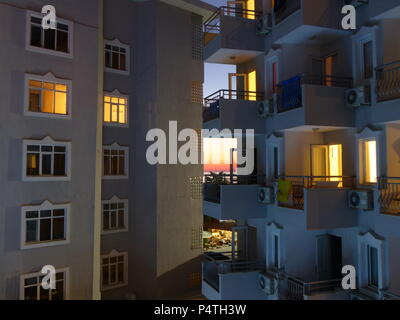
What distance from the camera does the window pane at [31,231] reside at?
12.8 m

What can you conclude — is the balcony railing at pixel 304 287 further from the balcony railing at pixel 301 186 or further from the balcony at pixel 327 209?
the balcony railing at pixel 301 186

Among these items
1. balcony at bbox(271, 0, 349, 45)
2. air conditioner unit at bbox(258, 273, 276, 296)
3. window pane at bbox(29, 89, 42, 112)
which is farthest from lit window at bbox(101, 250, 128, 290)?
balcony at bbox(271, 0, 349, 45)

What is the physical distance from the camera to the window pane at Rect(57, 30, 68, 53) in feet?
45.1

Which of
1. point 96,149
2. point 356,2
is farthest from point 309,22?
point 96,149

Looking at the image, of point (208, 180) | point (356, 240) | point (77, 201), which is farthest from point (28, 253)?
point (356, 240)

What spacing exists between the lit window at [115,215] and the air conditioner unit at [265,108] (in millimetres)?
9353

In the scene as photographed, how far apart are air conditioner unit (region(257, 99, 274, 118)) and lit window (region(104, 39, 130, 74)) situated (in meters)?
9.07

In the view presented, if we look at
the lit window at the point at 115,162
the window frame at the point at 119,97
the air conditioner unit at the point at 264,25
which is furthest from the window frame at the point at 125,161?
the air conditioner unit at the point at 264,25

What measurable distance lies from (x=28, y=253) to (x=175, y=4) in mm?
14340

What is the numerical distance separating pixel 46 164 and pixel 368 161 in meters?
→ 11.6

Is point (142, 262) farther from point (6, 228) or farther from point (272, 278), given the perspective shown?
point (272, 278)

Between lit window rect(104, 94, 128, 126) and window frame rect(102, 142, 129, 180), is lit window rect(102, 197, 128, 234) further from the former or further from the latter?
lit window rect(104, 94, 128, 126)

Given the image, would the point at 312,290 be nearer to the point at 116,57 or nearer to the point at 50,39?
the point at 50,39

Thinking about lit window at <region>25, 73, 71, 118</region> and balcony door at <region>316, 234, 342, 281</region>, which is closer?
balcony door at <region>316, 234, 342, 281</region>
